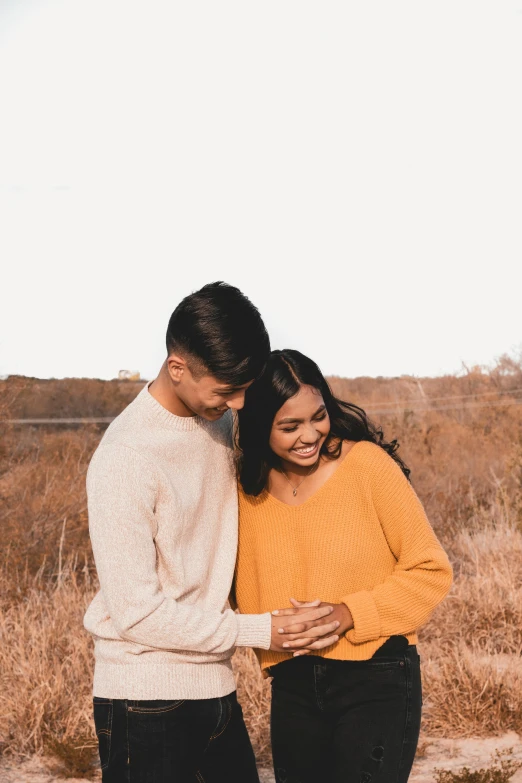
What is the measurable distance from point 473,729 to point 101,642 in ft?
10.3

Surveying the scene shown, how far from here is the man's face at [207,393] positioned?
242cm

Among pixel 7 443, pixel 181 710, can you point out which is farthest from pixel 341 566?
pixel 7 443

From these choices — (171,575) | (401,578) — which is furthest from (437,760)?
(171,575)

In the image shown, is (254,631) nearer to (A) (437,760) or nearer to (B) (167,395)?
(B) (167,395)

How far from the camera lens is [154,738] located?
237 centimetres

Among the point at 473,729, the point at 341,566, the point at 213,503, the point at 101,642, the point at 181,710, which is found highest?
the point at 213,503

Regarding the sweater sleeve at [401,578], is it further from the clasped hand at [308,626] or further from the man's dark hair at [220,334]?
the man's dark hair at [220,334]

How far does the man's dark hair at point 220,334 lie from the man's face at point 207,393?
2 centimetres

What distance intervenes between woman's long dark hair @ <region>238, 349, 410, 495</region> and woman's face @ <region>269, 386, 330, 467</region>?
0.02 metres

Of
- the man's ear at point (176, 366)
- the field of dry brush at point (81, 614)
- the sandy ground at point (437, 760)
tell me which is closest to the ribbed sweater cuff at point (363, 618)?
the man's ear at point (176, 366)

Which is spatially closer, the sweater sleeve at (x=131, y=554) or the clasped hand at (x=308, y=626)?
the sweater sleeve at (x=131, y=554)

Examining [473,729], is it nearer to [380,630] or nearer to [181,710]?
[380,630]

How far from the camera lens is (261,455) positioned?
9.07 ft

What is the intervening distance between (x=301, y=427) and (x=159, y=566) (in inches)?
23.3
